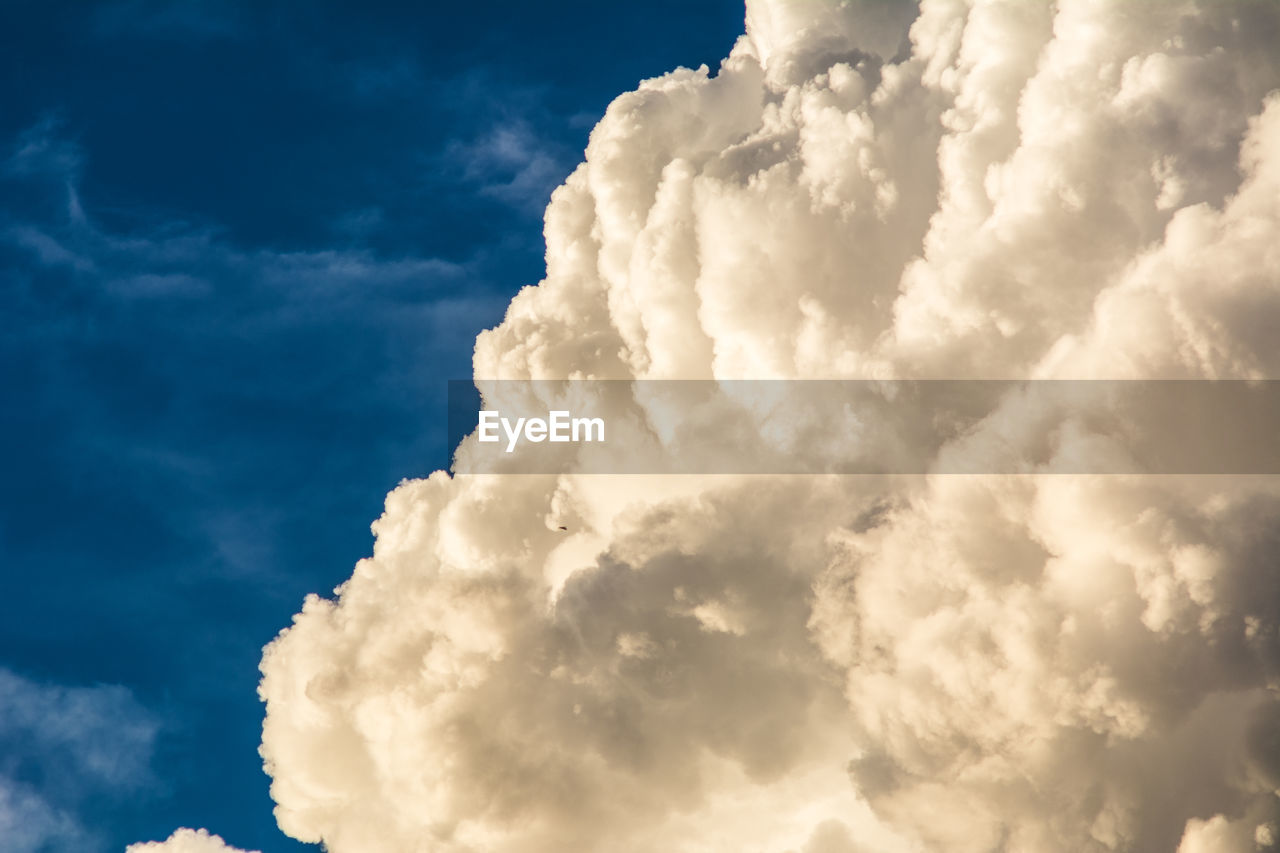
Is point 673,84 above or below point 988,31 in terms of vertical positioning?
above

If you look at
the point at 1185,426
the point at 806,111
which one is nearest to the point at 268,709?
the point at 806,111

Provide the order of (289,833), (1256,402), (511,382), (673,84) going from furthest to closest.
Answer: (289,833) → (511,382) → (673,84) → (1256,402)

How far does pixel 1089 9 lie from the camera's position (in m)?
67.1

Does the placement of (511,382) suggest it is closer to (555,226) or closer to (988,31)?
(555,226)

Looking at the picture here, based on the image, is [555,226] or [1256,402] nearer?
[1256,402]

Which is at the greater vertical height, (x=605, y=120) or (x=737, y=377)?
(x=605, y=120)

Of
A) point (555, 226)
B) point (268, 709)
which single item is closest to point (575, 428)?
point (555, 226)

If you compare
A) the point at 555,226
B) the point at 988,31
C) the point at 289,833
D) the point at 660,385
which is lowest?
the point at 289,833

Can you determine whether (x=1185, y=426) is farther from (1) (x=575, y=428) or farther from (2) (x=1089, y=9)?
(1) (x=575, y=428)

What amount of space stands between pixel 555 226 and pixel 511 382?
12411 mm

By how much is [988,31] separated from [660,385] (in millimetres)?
31517

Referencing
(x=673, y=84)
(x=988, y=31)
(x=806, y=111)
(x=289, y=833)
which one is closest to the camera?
(x=988, y=31)

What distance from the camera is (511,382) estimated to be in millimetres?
97125

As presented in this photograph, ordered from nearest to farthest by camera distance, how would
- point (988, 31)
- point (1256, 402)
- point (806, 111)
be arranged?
1. point (1256, 402)
2. point (988, 31)
3. point (806, 111)
